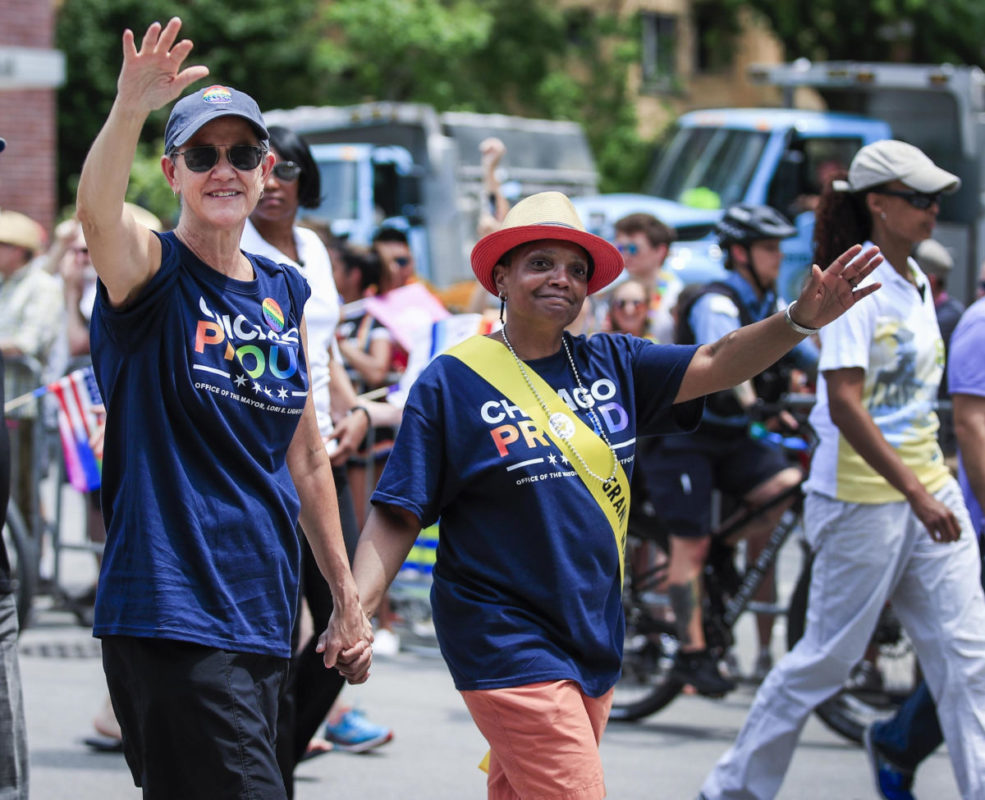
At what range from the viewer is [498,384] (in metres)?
3.70

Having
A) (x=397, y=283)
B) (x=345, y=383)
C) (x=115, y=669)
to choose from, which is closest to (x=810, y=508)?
(x=345, y=383)

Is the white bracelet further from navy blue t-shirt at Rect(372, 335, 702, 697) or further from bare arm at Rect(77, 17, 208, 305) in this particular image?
bare arm at Rect(77, 17, 208, 305)

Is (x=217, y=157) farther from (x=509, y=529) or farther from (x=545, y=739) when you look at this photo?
(x=545, y=739)

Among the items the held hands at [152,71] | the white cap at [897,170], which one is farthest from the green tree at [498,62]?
the held hands at [152,71]

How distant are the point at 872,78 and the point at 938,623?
43.8ft

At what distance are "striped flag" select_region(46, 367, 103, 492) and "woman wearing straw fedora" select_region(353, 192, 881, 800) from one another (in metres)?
4.20

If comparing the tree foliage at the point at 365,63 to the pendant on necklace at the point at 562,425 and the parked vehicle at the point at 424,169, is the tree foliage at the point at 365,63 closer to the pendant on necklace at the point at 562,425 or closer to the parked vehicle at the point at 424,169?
the parked vehicle at the point at 424,169

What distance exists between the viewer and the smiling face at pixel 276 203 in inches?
200

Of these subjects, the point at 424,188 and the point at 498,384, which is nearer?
the point at 498,384

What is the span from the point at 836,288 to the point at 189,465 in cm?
154

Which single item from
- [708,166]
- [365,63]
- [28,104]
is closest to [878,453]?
[708,166]

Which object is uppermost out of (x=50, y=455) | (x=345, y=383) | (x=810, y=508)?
(x=345, y=383)

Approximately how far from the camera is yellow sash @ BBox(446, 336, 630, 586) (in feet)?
12.0

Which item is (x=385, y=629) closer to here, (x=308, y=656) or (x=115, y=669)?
(x=308, y=656)
